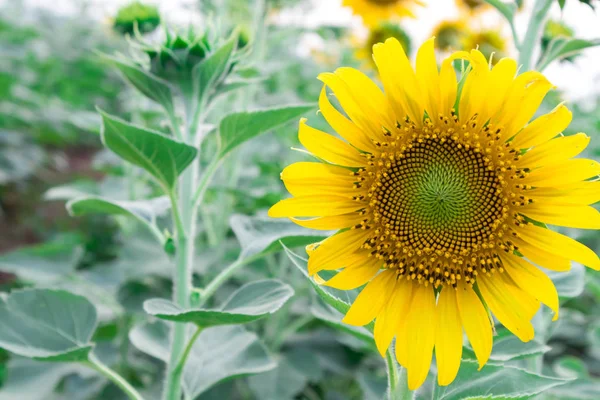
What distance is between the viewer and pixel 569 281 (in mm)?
1163

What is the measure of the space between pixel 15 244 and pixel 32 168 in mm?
454

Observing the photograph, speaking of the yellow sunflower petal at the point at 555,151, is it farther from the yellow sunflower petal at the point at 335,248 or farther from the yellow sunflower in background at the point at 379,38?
the yellow sunflower in background at the point at 379,38

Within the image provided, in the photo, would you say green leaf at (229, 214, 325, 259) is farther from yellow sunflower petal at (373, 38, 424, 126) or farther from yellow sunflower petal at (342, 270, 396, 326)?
yellow sunflower petal at (373, 38, 424, 126)

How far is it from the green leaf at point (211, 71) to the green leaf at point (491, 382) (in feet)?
2.15

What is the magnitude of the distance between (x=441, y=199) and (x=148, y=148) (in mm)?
498

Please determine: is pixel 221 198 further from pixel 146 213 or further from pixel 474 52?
pixel 474 52

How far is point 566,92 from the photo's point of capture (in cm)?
301

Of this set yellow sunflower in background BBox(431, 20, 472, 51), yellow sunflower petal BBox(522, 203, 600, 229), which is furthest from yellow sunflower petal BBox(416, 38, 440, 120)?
yellow sunflower in background BBox(431, 20, 472, 51)

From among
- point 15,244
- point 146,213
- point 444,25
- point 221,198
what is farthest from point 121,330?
point 444,25

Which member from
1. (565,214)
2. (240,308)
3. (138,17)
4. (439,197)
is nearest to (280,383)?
(240,308)

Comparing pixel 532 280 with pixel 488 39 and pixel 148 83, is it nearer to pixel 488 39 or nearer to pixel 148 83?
pixel 148 83

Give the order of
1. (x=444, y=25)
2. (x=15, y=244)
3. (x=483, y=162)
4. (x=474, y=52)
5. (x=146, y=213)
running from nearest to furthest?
(x=474, y=52) → (x=483, y=162) → (x=146, y=213) → (x=15, y=244) → (x=444, y=25)

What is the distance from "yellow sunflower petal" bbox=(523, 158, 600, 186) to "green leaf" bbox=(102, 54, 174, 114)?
2.18 ft

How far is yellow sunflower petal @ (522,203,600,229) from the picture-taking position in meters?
0.83
